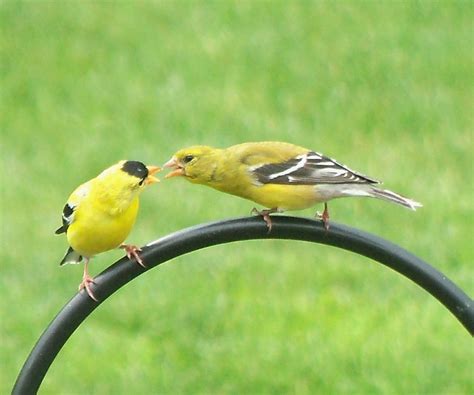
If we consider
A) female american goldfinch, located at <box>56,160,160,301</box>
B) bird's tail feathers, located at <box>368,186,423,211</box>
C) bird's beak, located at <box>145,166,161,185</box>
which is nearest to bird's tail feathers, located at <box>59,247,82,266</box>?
female american goldfinch, located at <box>56,160,160,301</box>

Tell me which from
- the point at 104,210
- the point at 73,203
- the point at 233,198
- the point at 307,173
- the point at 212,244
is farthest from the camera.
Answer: the point at 233,198

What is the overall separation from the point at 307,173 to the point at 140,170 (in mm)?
708

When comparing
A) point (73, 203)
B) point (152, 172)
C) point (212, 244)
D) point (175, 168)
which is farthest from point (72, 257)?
point (212, 244)

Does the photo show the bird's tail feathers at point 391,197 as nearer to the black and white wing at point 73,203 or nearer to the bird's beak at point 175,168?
the bird's beak at point 175,168

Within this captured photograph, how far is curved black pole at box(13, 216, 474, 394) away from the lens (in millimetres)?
2590

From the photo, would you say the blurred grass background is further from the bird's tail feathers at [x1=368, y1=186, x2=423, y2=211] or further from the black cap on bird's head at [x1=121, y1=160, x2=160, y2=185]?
the black cap on bird's head at [x1=121, y1=160, x2=160, y2=185]

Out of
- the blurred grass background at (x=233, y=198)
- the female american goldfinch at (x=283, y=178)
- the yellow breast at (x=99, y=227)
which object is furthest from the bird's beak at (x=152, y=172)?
the blurred grass background at (x=233, y=198)

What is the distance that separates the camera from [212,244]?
2.67 m

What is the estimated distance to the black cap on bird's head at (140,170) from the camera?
2725mm

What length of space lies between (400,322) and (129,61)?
3985 mm

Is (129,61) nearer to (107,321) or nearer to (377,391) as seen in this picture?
(107,321)

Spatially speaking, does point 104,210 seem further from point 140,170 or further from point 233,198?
point 233,198

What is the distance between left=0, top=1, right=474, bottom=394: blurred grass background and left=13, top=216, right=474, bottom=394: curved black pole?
2702 mm

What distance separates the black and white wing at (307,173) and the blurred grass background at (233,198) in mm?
2161
